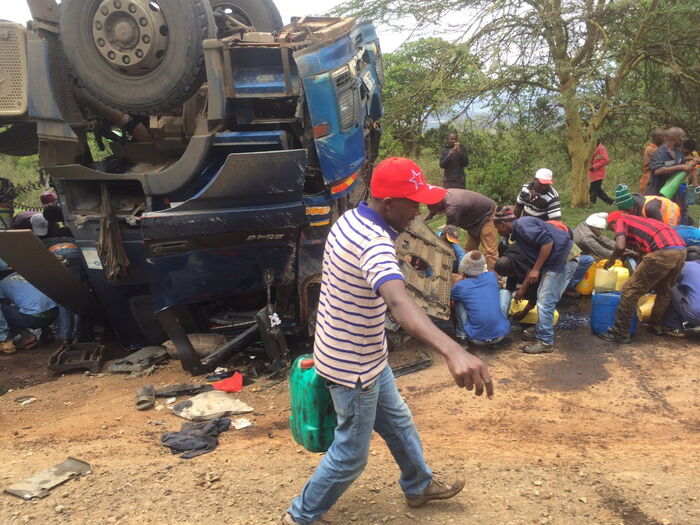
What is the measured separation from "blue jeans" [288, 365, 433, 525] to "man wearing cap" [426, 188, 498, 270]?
134 inches

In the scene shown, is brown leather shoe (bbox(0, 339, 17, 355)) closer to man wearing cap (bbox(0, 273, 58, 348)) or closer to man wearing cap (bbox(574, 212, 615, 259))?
man wearing cap (bbox(0, 273, 58, 348))

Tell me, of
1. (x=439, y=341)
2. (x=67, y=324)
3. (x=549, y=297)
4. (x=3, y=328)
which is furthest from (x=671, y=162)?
(x=3, y=328)

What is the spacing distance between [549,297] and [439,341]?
3.28 metres

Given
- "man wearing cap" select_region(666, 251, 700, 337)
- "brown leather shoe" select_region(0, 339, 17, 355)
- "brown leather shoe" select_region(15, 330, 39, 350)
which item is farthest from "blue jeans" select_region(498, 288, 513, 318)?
"brown leather shoe" select_region(0, 339, 17, 355)

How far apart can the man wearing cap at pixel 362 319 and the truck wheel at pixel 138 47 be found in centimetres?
236

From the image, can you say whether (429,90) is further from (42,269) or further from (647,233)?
(42,269)

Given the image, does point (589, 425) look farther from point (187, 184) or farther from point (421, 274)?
point (187, 184)

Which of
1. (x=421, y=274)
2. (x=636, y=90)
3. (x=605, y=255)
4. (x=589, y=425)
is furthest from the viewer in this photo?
(x=636, y=90)

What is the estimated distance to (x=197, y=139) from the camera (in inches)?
158

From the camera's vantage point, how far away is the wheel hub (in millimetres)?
3807

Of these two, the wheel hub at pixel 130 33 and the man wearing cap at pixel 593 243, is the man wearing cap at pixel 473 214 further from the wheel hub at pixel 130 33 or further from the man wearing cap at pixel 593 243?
the wheel hub at pixel 130 33

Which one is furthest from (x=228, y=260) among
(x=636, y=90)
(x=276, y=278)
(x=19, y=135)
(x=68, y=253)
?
(x=636, y=90)

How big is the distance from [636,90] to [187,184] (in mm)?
7924

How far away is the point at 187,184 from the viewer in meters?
4.13
